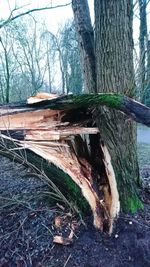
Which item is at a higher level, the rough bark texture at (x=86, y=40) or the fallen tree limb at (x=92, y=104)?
the rough bark texture at (x=86, y=40)

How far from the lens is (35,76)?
1134 centimetres

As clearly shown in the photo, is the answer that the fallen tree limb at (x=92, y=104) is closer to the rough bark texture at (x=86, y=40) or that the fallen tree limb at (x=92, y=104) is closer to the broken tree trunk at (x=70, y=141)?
the broken tree trunk at (x=70, y=141)

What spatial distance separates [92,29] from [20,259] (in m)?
2.29

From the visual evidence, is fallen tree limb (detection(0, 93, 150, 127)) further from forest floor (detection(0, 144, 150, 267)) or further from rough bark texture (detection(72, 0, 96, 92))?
forest floor (detection(0, 144, 150, 267))

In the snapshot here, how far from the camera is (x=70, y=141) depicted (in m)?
2.75

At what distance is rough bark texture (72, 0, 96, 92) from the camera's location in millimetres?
3052

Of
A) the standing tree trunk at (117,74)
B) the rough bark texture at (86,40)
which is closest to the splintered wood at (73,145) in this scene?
the standing tree trunk at (117,74)

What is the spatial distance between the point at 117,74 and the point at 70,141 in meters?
0.75

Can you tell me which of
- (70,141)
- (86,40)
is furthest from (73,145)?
(86,40)

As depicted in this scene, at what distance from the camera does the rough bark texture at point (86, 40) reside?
3.05 metres

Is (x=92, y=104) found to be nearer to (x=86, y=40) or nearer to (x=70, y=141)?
(x=70, y=141)

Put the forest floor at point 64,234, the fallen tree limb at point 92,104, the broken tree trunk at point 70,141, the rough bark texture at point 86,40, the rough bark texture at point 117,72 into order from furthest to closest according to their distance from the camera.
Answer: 1. the rough bark texture at point 86,40
2. the rough bark texture at point 117,72
3. the broken tree trunk at point 70,141
4. the forest floor at point 64,234
5. the fallen tree limb at point 92,104

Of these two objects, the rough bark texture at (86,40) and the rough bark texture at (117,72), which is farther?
the rough bark texture at (86,40)

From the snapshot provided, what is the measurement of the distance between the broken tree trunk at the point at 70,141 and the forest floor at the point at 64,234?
14 centimetres
